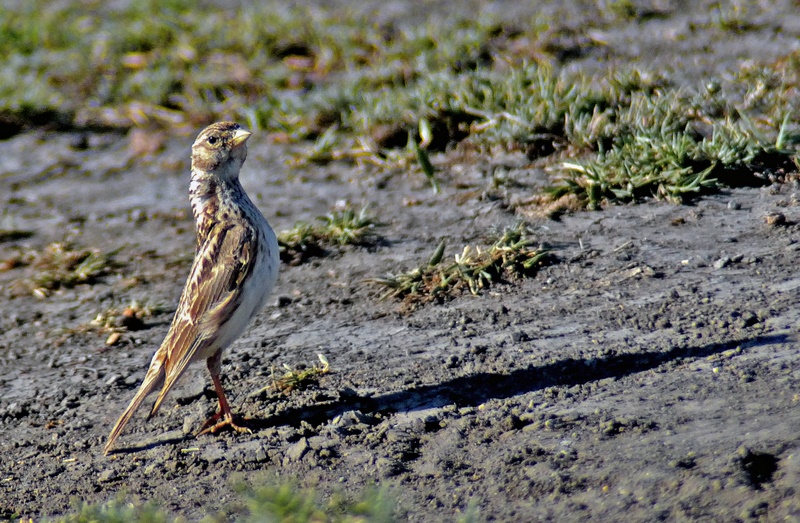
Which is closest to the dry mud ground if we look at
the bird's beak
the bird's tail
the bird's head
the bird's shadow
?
the bird's shadow

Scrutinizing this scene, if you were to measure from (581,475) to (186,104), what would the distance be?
670cm

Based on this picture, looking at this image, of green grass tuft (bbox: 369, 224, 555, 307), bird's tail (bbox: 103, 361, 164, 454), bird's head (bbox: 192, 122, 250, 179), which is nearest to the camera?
bird's tail (bbox: 103, 361, 164, 454)

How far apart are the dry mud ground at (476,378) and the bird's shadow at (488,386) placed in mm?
12

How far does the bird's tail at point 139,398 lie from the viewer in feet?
16.1

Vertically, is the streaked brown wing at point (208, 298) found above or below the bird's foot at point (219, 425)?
above

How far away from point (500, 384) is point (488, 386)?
2.4 inches

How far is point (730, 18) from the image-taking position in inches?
356

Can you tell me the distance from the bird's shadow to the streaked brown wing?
0.42 meters

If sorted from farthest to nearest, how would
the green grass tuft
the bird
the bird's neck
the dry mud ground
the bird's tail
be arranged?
1. the green grass tuft
2. the bird's neck
3. the bird
4. the bird's tail
5. the dry mud ground

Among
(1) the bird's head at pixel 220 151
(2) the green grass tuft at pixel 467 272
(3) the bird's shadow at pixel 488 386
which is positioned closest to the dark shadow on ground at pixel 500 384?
(3) the bird's shadow at pixel 488 386

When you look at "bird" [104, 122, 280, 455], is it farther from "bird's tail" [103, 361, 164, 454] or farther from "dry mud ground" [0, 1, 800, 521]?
"dry mud ground" [0, 1, 800, 521]

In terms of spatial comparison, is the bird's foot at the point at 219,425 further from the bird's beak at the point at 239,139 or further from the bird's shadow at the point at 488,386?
the bird's beak at the point at 239,139

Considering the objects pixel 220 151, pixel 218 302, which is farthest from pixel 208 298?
pixel 220 151

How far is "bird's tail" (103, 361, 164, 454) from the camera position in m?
4.89
